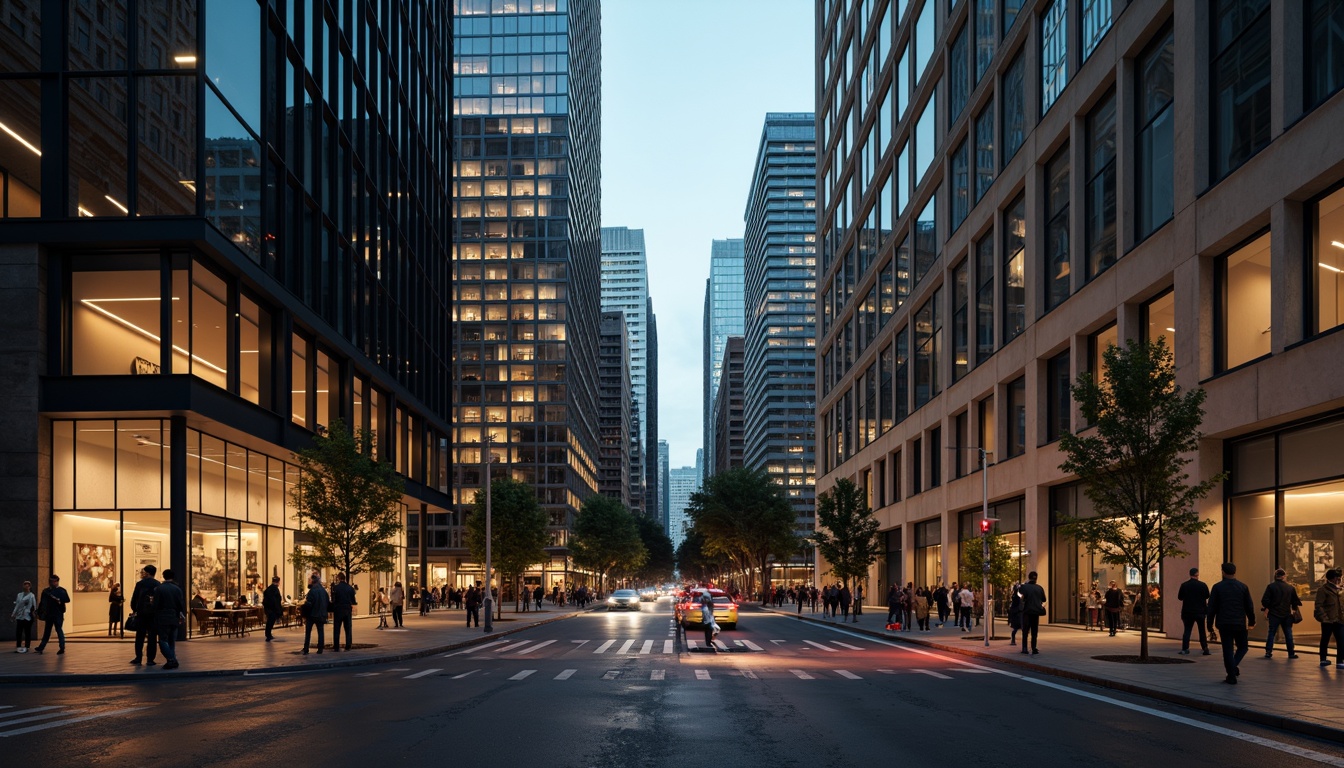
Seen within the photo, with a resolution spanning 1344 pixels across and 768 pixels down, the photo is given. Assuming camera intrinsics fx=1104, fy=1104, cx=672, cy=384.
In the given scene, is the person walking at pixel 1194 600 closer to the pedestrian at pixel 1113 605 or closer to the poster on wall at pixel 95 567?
the pedestrian at pixel 1113 605

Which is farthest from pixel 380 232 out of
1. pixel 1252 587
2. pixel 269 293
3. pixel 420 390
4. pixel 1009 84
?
pixel 1252 587

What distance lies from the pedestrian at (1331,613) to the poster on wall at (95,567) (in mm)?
29325

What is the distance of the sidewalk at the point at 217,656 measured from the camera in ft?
67.0

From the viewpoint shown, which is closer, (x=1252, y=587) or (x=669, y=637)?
(x=1252, y=587)

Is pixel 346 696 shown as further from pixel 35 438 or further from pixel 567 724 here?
pixel 35 438

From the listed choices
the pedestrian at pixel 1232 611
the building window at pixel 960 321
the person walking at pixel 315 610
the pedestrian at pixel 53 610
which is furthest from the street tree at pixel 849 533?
the pedestrian at pixel 53 610

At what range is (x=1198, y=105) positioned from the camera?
89.5 feet

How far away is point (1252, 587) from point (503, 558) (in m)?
38.8

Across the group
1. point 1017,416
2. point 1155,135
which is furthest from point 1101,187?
point 1017,416

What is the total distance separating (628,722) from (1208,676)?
423 inches

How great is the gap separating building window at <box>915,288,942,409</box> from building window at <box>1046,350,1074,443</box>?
1376 centimetres

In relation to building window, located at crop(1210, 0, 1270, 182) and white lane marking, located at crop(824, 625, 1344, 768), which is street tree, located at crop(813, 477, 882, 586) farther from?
white lane marking, located at crop(824, 625, 1344, 768)

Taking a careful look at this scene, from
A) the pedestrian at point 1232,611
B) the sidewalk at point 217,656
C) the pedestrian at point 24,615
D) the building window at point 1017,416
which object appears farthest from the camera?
the building window at point 1017,416

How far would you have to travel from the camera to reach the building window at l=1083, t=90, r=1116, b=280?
33.4 metres
